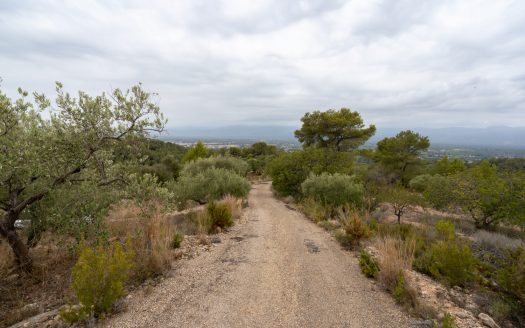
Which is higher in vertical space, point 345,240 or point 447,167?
point 345,240

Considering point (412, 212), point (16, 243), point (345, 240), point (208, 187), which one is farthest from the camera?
point (412, 212)

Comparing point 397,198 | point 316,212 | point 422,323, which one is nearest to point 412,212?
point 397,198

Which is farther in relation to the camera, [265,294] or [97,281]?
[265,294]

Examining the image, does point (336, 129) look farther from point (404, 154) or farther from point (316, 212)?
point (316, 212)

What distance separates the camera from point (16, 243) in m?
5.66

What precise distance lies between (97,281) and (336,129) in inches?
980

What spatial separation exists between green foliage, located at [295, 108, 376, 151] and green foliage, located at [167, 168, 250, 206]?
1311cm

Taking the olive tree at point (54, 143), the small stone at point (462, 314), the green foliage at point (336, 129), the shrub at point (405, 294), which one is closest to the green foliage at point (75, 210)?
the olive tree at point (54, 143)

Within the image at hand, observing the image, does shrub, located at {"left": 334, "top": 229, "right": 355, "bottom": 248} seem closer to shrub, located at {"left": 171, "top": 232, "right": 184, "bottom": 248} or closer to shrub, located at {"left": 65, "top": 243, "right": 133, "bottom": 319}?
shrub, located at {"left": 171, "top": 232, "right": 184, "bottom": 248}

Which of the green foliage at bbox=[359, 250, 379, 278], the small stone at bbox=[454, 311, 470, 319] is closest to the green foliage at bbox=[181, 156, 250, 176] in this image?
the green foliage at bbox=[359, 250, 379, 278]

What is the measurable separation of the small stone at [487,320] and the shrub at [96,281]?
525cm

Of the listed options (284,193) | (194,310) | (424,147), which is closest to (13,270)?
(194,310)

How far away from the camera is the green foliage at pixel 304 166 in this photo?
1970cm

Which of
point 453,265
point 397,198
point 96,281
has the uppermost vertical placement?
point 96,281
